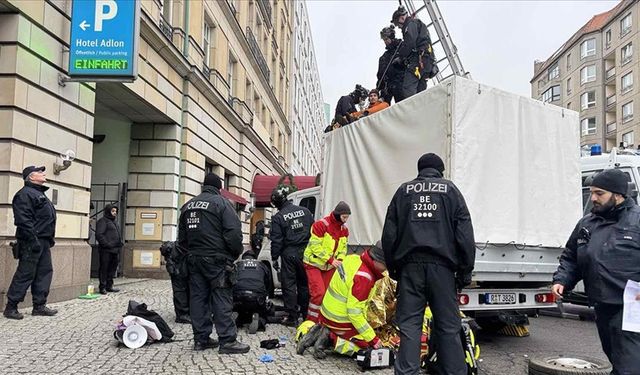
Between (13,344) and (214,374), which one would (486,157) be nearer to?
(214,374)

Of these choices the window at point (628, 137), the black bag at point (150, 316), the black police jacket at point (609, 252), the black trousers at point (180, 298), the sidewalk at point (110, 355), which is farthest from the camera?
the window at point (628, 137)

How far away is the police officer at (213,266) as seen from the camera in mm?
5699

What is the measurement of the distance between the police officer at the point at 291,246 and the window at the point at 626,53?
46.6 metres

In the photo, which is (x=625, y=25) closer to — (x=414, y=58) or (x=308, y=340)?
(x=414, y=58)

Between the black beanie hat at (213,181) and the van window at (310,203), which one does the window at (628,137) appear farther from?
the black beanie hat at (213,181)

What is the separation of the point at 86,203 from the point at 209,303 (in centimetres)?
525

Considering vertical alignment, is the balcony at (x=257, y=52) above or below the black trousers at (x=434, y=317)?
above

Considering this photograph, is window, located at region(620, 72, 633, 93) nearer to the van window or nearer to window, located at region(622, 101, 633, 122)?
window, located at region(622, 101, 633, 122)

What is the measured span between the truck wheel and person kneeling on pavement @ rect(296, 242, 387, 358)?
146cm

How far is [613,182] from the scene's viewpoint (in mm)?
4129

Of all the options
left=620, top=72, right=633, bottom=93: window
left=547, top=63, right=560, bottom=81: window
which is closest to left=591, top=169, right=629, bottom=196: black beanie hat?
left=620, top=72, right=633, bottom=93: window

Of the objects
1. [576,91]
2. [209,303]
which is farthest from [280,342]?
[576,91]

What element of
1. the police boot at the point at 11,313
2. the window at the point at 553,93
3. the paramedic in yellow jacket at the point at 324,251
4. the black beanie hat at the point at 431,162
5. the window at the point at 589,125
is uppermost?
the window at the point at 553,93

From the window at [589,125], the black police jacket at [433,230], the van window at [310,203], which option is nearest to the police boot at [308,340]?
the black police jacket at [433,230]
